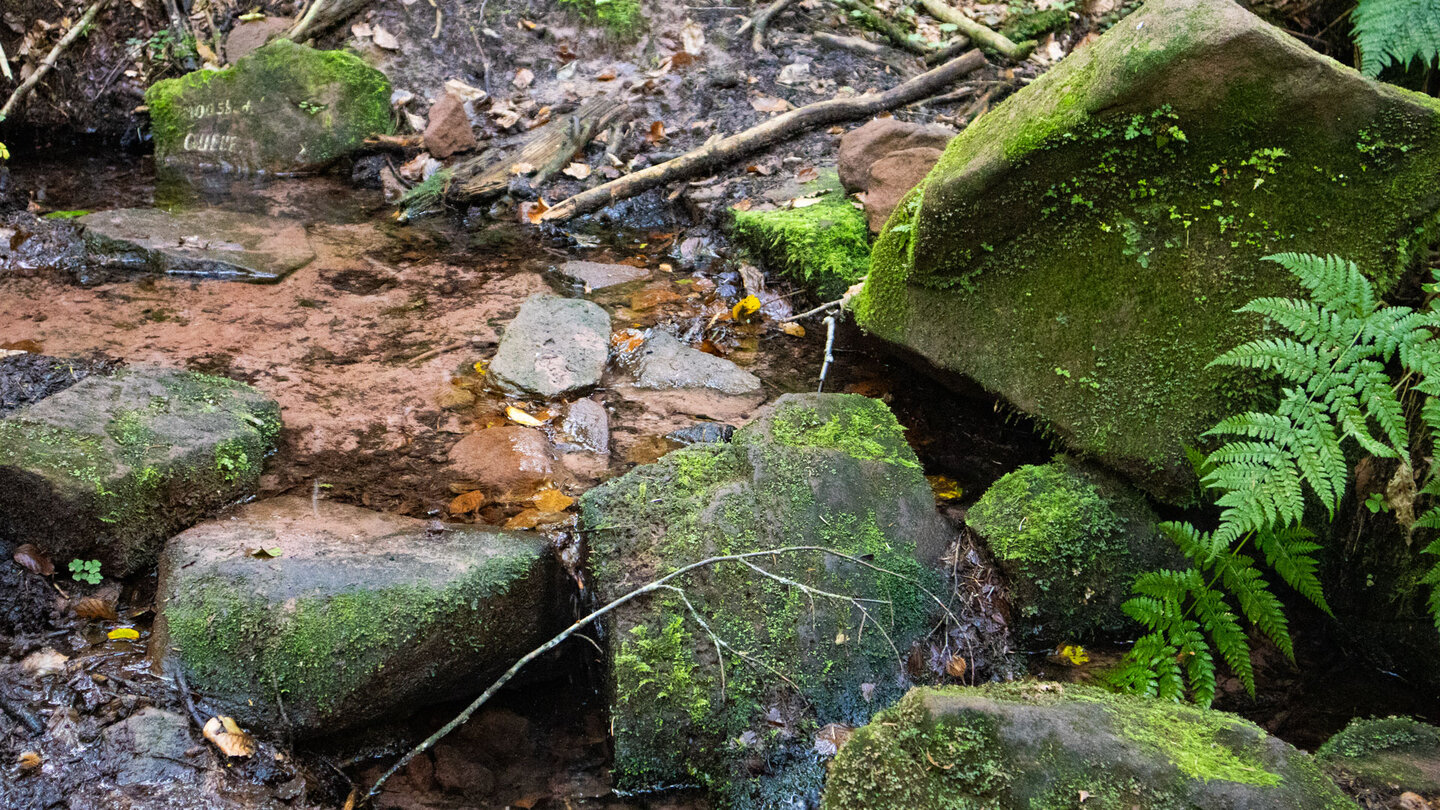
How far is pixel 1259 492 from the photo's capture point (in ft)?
7.84

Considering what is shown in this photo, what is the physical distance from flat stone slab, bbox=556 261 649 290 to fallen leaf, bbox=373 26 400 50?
3528 mm

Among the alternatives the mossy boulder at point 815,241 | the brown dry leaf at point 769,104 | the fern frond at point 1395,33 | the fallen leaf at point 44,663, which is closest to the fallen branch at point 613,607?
the fallen leaf at point 44,663

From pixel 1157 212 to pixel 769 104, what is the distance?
446 centimetres

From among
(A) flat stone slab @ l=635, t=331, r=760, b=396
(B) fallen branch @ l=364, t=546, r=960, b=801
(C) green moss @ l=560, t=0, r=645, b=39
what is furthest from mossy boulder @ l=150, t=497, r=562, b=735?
(C) green moss @ l=560, t=0, r=645, b=39

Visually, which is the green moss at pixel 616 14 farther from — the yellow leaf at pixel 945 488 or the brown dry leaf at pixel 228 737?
the brown dry leaf at pixel 228 737

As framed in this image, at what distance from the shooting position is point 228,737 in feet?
7.43

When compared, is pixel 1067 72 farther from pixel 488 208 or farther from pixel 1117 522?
pixel 488 208

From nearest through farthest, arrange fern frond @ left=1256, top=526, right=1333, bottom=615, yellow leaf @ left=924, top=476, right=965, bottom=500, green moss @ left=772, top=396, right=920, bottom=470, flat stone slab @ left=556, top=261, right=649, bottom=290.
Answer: fern frond @ left=1256, top=526, right=1333, bottom=615 < green moss @ left=772, top=396, right=920, bottom=470 < yellow leaf @ left=924, top=476, right=965, bottom=500 < flat stone slab @ left=556, top=261, right=649, bottom=290

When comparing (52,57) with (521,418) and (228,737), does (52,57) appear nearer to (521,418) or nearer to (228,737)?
(521,418)

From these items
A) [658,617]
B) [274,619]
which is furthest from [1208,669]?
[274,619]

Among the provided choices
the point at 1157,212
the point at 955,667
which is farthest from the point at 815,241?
the point at 955,667

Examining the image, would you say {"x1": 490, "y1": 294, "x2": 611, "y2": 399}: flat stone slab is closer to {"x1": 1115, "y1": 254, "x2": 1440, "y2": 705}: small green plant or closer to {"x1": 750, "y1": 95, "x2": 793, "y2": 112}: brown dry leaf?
{"x1": 1115, "y1": 254, "x2": 1440, "y2": 705}: small green plant

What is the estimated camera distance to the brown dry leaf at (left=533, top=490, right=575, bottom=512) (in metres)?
3.20

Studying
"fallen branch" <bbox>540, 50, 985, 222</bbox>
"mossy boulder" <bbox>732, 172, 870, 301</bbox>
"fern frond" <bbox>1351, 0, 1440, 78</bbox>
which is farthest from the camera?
"fallen branch" <bbox>540, 50, 985, 222</bbox>
